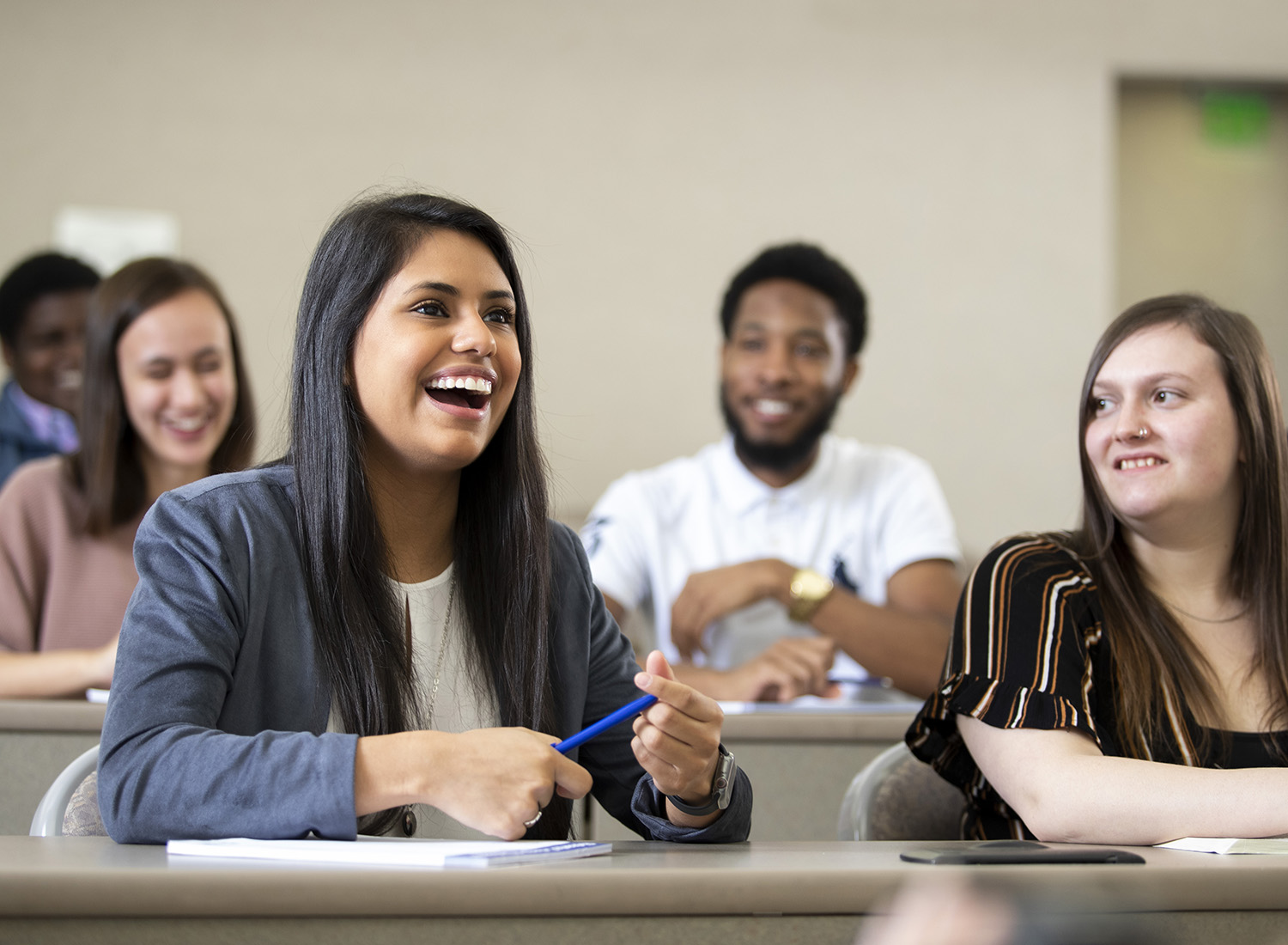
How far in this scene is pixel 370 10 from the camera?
4145 millimetres

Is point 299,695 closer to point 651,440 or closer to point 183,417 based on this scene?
point 183,417

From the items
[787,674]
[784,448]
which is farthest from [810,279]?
[787,674]

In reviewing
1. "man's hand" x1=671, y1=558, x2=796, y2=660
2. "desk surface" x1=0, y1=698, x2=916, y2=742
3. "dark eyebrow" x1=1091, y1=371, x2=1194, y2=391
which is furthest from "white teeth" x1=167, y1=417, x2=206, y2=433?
"dark eyebrow" x1=1091, y1=371, x2=1194, y2=391

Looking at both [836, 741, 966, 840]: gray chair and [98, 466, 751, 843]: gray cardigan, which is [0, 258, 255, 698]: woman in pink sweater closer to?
[98, 466, 751, 843]: gray cardigan

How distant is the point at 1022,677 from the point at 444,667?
0.64 m

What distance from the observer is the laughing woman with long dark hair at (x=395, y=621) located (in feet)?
3.18

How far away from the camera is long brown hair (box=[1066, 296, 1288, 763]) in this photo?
148cm

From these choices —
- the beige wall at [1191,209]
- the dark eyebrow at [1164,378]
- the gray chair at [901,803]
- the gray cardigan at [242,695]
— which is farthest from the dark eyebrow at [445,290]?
the beige wall at [1191,209]

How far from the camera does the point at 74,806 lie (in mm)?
1244

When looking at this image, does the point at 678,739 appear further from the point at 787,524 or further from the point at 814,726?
the point at 787,524

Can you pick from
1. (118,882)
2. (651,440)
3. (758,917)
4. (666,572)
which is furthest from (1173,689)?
(651,440)

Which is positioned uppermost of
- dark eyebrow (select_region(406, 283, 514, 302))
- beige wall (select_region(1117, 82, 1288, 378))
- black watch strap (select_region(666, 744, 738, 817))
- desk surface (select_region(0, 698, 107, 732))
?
beige wall (select_region(1117, 82, 1288, 378))

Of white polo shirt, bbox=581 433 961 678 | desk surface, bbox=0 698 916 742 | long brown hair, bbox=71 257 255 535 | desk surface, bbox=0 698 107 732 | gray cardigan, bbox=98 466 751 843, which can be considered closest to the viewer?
gray cardigan, bbox=98 466 751 843

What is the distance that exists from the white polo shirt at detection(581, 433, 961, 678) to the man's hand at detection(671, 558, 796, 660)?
25 cm
